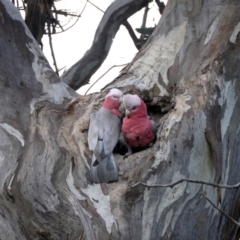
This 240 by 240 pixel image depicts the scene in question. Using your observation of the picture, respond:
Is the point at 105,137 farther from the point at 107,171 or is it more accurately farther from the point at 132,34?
the point at 132,34

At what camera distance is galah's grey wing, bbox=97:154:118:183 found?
1794mm

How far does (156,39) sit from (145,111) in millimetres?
371

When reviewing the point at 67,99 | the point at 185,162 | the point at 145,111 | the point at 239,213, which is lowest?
the point at 239,213

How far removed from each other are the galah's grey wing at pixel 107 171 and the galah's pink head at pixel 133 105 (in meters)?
0.18

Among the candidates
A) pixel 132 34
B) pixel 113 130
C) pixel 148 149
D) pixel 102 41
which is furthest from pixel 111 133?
pixel 132 34

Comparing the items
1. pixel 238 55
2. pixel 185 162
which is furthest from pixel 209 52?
pixel 185 162

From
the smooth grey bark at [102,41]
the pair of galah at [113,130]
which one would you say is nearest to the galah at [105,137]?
the pair of galah at [113,130]

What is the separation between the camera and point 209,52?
204cm

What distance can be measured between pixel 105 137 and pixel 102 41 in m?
1.13

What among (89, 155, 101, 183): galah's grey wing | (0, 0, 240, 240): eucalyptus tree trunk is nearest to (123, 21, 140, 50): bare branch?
(0, 0, 240, 240): eucalyptus tree trunk

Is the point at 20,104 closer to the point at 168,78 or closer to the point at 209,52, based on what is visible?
the point at 168,78

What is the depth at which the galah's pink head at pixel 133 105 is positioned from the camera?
75.2 inches

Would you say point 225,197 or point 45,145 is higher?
point 45,145

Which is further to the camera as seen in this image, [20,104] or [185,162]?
[20,104]
